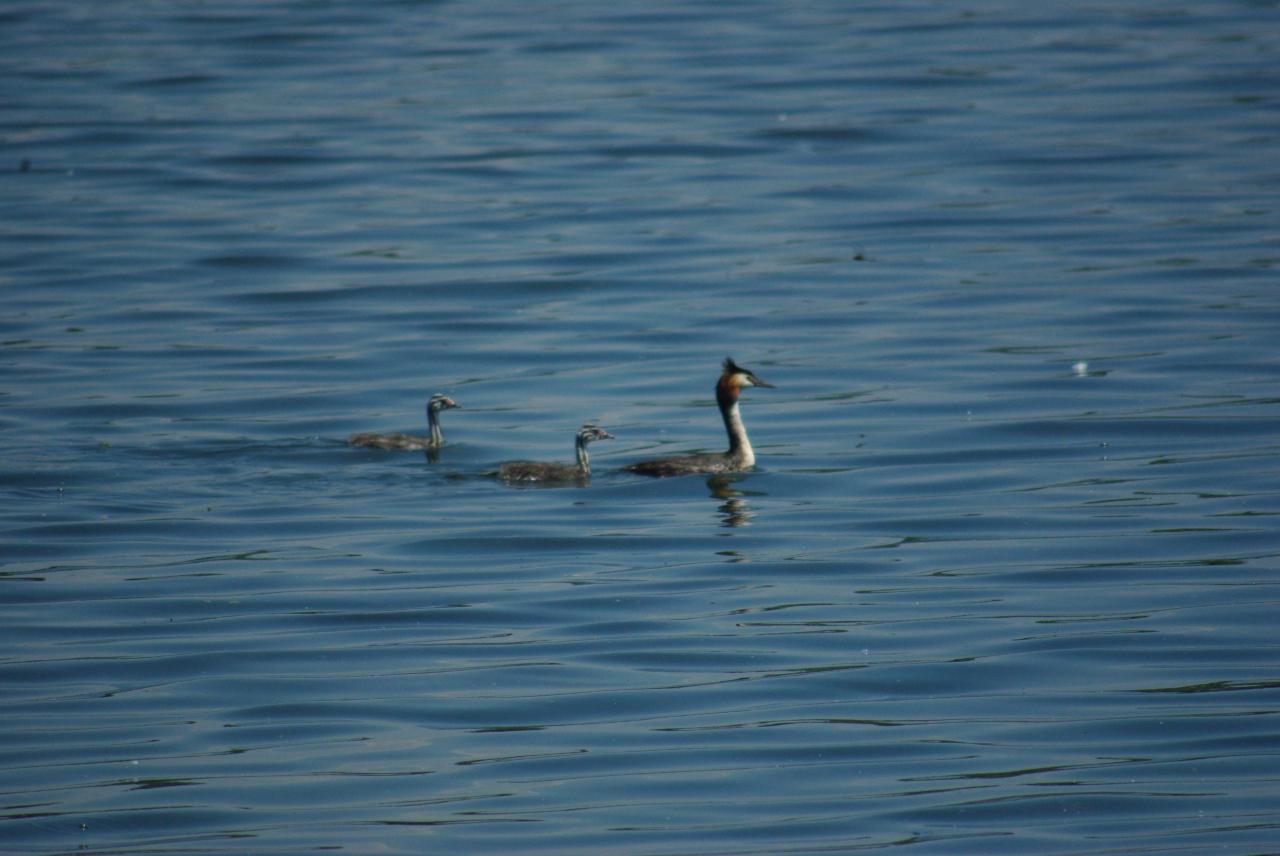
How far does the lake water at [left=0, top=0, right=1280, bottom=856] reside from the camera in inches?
361

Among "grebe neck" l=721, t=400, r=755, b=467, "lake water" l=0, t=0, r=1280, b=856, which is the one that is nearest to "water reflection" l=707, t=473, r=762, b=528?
"lake water" l=0, t=0, r=1280, b=856

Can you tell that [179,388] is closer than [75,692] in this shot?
No

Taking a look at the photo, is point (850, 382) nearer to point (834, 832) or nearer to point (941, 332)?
point (941, 332)

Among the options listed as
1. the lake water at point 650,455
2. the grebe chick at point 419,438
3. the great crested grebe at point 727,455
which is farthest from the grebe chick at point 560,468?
the grebe chick at point 419,438

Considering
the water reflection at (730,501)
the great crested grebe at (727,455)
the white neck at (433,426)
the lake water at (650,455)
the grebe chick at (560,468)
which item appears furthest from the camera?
the white neck at (433,426)

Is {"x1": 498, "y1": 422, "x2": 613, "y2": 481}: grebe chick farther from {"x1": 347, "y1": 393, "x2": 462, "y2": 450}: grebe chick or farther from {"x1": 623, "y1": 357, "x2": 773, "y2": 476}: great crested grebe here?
{"x1": 347, "y1": 393, "x2": 462, "y2": 450}: grebe chick

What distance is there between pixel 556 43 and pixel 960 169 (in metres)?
12.3

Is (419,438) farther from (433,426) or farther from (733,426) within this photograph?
(733,426)

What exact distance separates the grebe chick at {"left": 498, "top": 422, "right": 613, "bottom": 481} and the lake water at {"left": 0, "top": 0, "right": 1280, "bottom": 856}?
0.16 metres

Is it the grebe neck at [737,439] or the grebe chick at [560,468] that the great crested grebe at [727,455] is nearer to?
the grebe neck at [737,439]

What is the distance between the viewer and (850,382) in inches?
714

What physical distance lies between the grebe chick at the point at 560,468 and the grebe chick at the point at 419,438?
0.88 meters

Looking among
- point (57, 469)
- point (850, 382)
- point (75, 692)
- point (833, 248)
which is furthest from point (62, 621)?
point (833, 248)

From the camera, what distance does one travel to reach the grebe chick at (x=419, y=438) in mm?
15906
